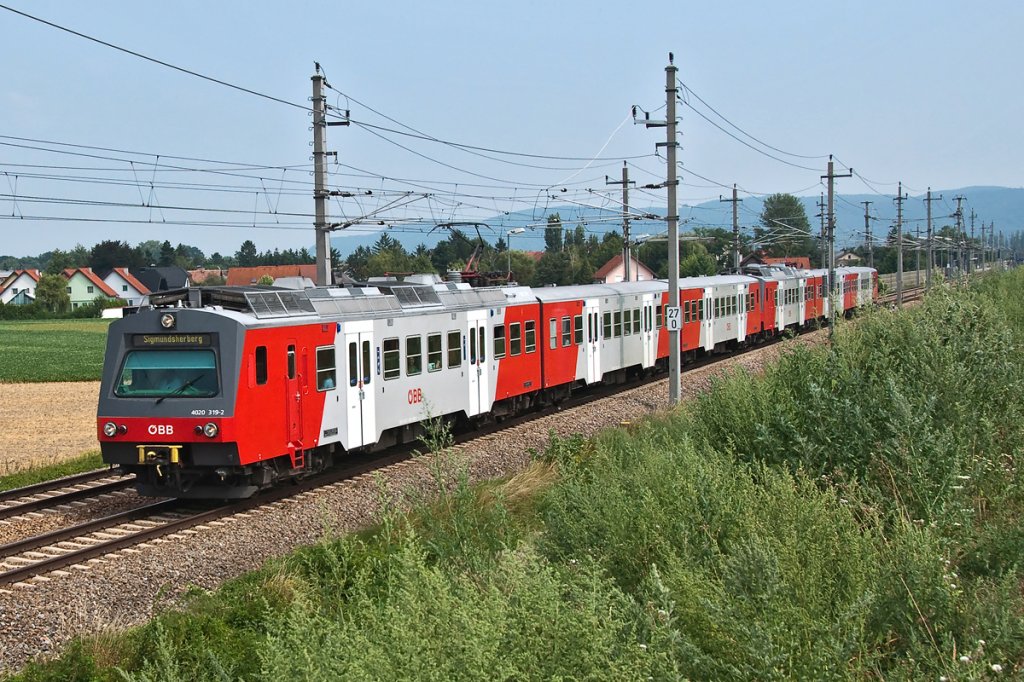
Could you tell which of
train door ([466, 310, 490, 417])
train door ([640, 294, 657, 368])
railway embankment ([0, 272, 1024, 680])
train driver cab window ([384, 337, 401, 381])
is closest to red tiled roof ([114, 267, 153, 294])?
train door ([640, 294, 657, 368])

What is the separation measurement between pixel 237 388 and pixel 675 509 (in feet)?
23.9

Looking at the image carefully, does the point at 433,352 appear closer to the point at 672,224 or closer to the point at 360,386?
the point at 360,386

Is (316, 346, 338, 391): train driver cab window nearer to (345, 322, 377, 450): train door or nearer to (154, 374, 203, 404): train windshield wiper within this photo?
(345, 322, 377, 450): train door

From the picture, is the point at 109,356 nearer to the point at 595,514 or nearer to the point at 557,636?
the point at 595,514

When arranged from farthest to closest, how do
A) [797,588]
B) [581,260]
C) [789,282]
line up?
[581,260], [789,282], [797,588]

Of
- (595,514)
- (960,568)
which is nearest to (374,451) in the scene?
(595,514)

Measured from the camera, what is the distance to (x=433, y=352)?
60.3ft

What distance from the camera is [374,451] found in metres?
17.8

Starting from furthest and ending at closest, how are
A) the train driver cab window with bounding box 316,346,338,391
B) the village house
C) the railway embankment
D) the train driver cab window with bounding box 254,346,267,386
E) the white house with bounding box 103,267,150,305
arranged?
the white house with bounding box 103,267,150,305 → the village house → the train driver cab window with bounding box 316,346,338,391 → the train driver cab window with bounding box 254,346,267,386 → the railway embankment

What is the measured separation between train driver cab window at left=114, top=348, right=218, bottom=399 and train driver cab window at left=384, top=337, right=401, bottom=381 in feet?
12.5

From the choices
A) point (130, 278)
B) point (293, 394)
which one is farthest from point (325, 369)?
point (130, 278)

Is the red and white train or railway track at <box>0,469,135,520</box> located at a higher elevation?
the red and white train

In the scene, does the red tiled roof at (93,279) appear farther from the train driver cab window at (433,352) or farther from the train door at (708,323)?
the train driver cab window at (433,352)

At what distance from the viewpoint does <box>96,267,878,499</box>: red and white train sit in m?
13.5
